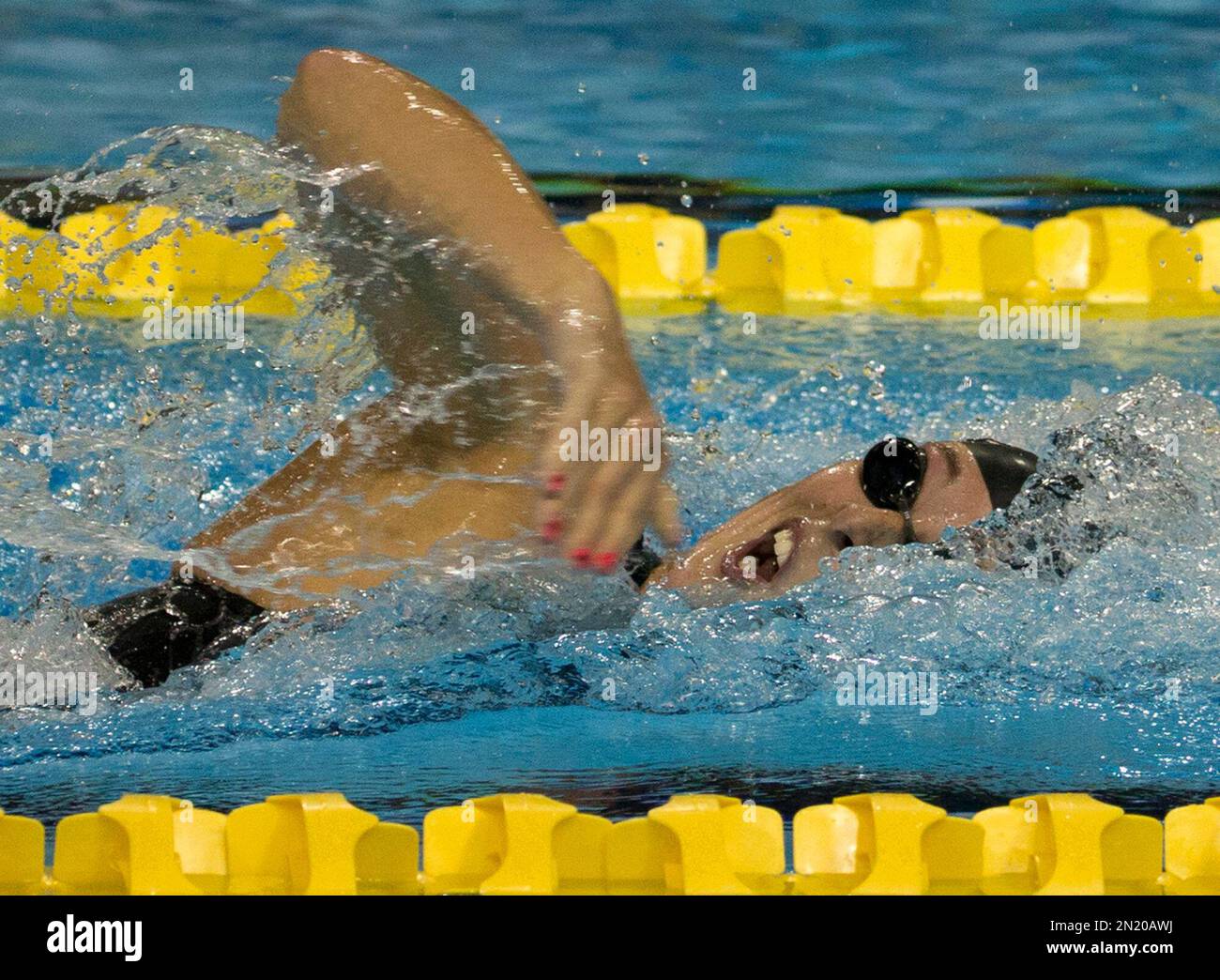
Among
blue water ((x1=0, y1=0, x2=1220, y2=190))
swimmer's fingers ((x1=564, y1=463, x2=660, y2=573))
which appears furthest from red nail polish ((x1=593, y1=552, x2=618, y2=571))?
blue water ((x1=0, y1=0, x2=1220, y2=190))

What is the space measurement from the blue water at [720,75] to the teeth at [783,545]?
180 inches

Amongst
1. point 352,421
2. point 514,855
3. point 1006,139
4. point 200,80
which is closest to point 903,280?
point 1006,139

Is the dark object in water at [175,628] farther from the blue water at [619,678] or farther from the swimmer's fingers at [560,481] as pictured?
the swimmer's fingers at [560,481]

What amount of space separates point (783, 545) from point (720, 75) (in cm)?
528

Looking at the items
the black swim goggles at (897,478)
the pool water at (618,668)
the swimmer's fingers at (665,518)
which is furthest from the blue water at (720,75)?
the swimmer's fingers at (665,518)

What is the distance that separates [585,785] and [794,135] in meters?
5.55

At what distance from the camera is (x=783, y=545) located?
6.12ft

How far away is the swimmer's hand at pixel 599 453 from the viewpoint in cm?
106

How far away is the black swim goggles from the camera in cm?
187

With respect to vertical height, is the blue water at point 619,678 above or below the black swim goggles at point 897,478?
below

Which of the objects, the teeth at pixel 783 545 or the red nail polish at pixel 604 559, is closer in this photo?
the red nail polish at pixel 604 559

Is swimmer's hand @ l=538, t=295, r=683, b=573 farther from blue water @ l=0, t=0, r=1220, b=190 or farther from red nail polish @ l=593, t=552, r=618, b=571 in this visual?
blue water @ l=0, t=0, r=1220, b=190

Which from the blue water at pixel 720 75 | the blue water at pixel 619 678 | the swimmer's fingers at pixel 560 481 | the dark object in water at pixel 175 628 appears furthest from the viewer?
the blue water at pixel 720 75

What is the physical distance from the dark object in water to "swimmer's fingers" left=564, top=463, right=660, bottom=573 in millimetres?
709
